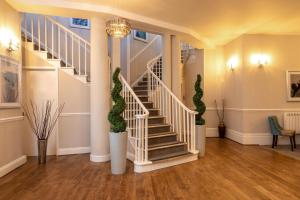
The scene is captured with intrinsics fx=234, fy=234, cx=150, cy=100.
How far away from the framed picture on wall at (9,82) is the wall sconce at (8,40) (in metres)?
0.21

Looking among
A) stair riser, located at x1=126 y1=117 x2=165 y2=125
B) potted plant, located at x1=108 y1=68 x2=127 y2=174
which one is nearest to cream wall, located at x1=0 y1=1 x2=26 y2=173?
potted plant, located at x1=108 y1=68 x2=127 y2=174

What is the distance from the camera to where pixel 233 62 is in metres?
7.07

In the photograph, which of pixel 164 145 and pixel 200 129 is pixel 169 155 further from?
pixel 200 129

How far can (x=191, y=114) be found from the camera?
4992 mm

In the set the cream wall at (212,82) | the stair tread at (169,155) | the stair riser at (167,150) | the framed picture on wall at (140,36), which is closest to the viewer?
the stair tread at (169,155)

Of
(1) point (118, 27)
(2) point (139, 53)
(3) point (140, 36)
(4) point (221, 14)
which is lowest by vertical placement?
(1) point (118, 27)

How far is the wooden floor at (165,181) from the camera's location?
3.16 m

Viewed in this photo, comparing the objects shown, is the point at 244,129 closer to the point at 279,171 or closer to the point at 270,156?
the point at 270,156

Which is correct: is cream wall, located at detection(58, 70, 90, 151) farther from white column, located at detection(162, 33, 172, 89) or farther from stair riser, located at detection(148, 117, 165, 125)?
white column, located at detection(162, 33, 172, 89)

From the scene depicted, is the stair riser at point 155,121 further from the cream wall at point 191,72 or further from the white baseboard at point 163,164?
the cream wall at point 191,72

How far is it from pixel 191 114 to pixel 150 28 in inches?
90.9

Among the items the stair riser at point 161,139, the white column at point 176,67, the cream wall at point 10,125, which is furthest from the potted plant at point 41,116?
the white column at point 176,67

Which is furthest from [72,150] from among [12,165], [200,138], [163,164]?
[200,138]

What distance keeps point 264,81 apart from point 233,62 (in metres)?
1.08
